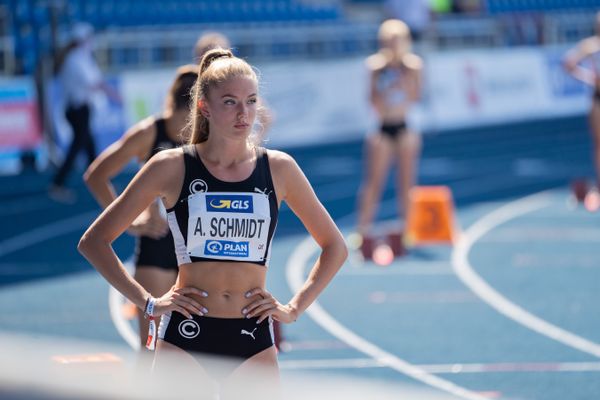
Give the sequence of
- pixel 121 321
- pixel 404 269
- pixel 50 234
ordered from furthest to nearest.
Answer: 1. pixel 50 234
2. pixel 404 269
3. pixel 121 321

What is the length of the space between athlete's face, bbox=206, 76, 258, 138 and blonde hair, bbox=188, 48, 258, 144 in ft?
0.08

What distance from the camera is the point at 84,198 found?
1608cm

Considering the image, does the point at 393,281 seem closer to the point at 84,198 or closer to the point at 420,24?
the point at 84,198

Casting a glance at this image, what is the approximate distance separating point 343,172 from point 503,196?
3478 millimetres

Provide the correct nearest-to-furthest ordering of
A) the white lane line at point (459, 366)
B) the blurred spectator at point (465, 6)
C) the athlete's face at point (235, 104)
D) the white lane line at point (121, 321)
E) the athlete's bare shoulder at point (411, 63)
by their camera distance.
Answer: the athlete's face at point (235, 104) < the white lane line at point (459, 366) < the white lane line at point (121, 321) < the athlete's bare shoulder at point (411, 63) < the blurred spectator at point (465, 6)

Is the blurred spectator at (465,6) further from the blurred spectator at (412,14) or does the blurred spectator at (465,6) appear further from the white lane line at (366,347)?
the white lane line at (366,347)

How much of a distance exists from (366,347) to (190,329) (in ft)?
13.7

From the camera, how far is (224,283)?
4039 millimetres

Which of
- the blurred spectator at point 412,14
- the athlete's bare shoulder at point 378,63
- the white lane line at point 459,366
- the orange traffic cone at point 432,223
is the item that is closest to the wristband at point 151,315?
the white lane line at point 459,366

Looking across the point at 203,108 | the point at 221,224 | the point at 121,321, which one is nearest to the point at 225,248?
the point at 221,224

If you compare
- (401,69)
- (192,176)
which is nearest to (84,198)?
(401,69)

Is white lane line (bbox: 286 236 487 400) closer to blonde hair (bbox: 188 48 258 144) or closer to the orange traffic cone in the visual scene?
the orange traffic cone

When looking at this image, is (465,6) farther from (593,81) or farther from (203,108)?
(203,108)

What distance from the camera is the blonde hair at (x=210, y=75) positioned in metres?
4.04
